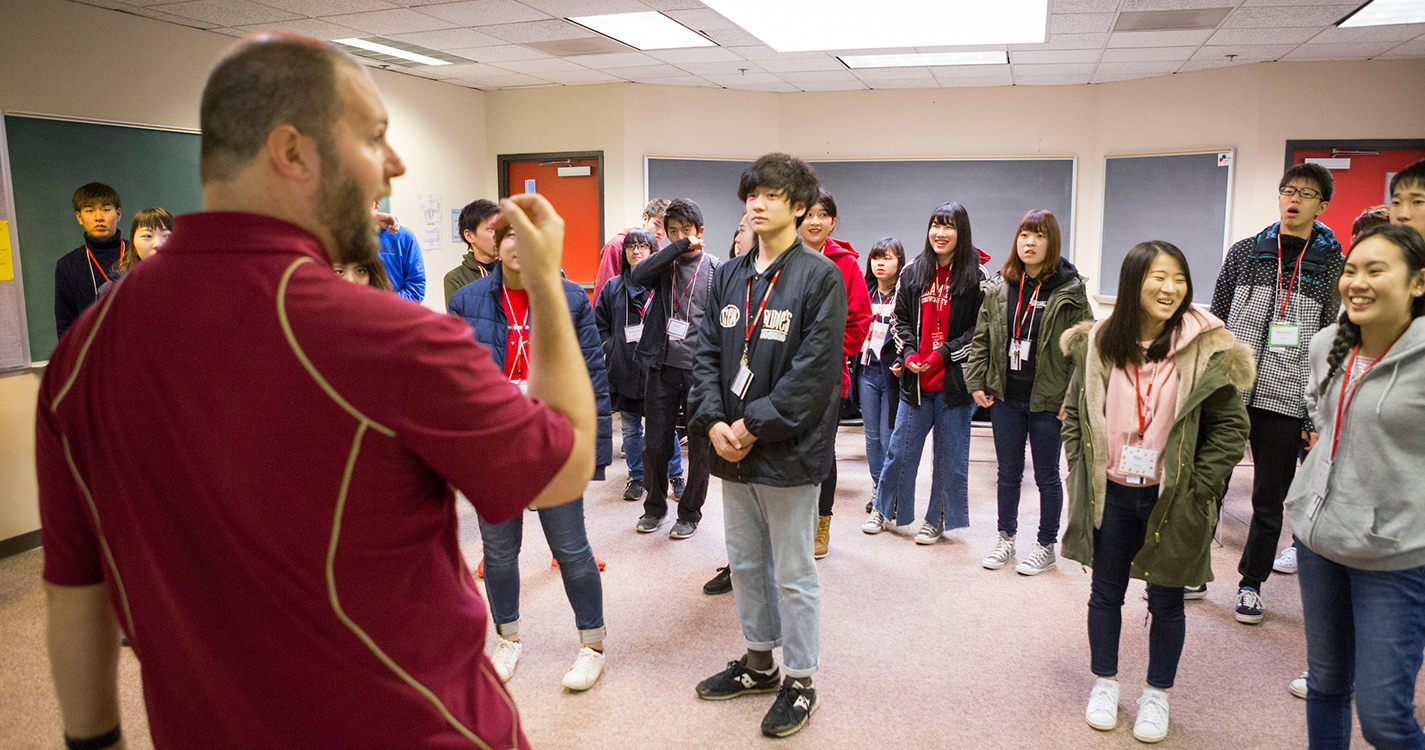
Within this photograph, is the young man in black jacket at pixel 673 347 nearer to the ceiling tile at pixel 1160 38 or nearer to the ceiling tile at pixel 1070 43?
the ceiling tile at pixel 1070 43

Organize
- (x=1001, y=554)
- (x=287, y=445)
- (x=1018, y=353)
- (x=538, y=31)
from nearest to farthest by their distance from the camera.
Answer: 1. (x=287, y=445)
2. (x=1018, y=353)
3. (x=1001, y=554)
4. (x=538, y=31)

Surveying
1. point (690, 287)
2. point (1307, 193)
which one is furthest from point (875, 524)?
point (1307, 193)

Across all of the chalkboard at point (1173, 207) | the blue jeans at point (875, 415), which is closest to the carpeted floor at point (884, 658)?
the blue jeans at point (875, 415)

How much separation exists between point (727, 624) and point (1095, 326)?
169cm

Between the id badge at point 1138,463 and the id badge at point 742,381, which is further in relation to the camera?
the id badge at point 742,381

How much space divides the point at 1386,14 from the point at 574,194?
592 centimetres

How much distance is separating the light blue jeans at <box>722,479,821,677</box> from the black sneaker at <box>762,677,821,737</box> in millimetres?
46

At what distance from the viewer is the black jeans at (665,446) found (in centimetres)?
407

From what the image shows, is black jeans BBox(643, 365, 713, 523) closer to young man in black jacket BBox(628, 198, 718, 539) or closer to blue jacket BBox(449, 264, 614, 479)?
young man in black jacket BBox(628, 198, 718, 539)

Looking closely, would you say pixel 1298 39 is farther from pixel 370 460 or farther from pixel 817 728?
pixel 370 460

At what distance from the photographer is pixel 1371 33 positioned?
210 inches

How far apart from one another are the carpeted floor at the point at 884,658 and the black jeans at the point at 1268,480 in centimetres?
22

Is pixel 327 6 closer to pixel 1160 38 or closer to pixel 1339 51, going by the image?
pixel 1160 38

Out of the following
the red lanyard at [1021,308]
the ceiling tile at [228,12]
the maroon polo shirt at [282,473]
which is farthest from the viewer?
the ceiling tile at [228,12]
